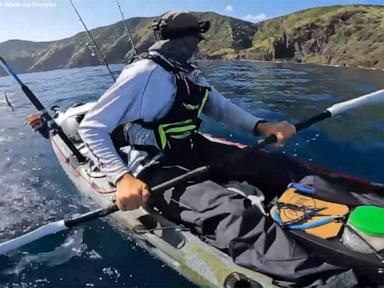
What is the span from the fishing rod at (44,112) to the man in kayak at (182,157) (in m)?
2.04

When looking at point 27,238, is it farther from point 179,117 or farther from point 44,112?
point 44,112

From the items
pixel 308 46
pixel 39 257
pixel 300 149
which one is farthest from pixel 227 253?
pixel 308 46

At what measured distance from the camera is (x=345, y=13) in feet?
220

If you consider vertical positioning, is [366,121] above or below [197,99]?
below

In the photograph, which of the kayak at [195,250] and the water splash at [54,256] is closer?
the kayak at [195,250]

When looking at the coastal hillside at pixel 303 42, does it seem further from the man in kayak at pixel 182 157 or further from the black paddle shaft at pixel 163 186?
the black paddle shaft at pixel 163 186

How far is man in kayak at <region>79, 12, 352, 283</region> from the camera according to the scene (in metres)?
3.66

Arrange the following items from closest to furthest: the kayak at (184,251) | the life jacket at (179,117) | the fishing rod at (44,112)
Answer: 1. the kayak at (184,251)
2. the life jacket at (179,117)
3. the fishing rod at (44,112)

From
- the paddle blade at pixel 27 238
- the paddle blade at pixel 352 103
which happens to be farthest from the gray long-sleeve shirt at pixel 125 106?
the paddle blade at pixel 352 103

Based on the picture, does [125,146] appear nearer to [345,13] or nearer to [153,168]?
[153,168]

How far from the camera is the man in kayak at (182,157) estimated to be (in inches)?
144

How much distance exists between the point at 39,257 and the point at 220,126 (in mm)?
7228

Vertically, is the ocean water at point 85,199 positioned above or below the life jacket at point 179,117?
below

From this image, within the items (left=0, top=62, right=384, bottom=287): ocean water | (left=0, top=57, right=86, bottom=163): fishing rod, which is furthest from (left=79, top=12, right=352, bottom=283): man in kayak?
(left=0, top=57, right=86, bottom=163): fishing rod
